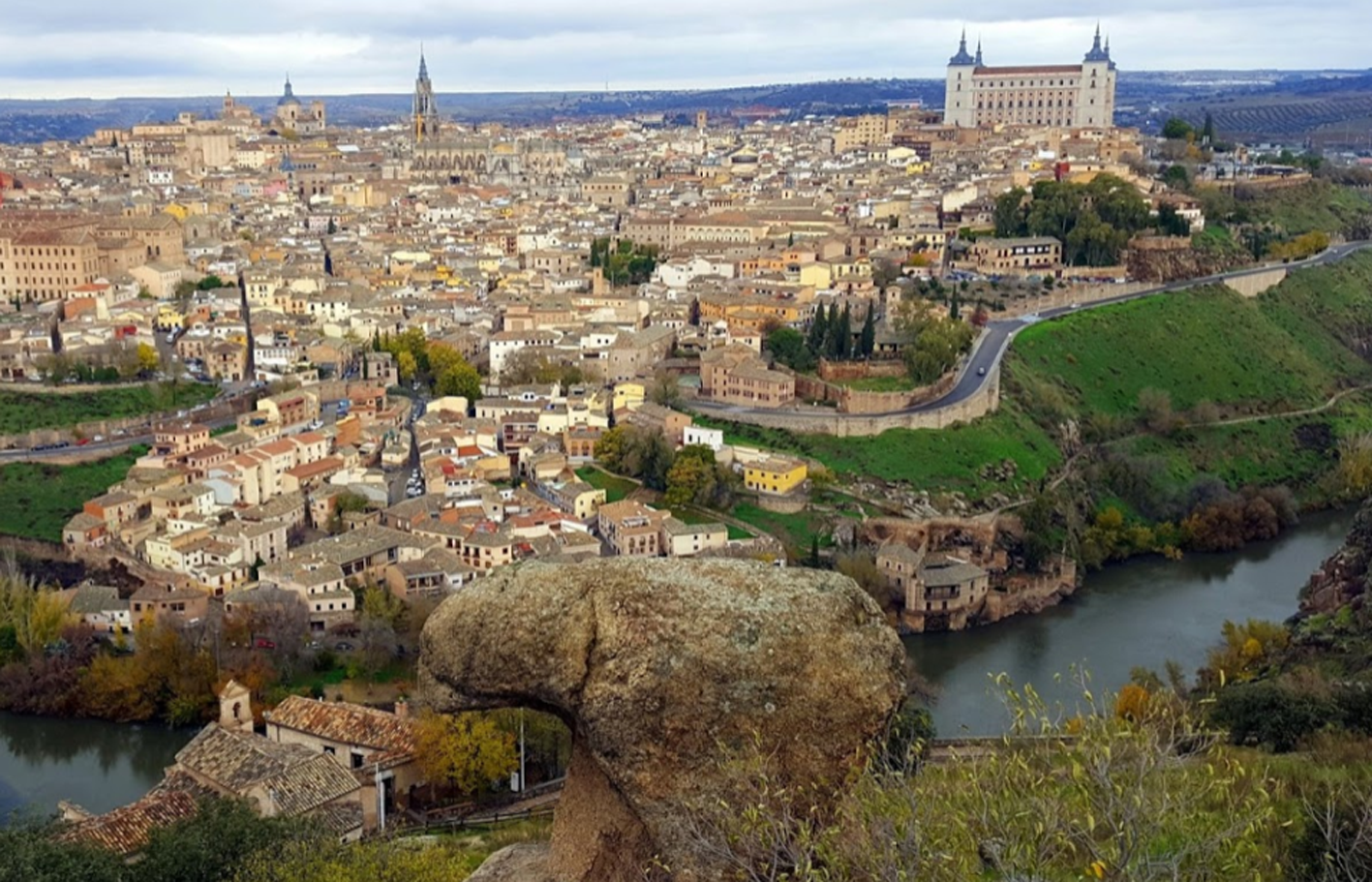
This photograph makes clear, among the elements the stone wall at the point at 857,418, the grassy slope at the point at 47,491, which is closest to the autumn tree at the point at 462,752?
the grassy slope at the point at 47,491

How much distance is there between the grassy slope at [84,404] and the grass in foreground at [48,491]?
5.37 feet

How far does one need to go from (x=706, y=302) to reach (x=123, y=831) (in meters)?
18.4

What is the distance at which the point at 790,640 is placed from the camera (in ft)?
12.9

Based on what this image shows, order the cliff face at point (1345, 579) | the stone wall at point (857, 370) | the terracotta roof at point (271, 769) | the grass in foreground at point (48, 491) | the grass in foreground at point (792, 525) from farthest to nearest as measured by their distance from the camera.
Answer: the stone wall at point (857, 370) < the grass in foreground at point (48, 491) < the grass in foreground at point (792, 525) < the cliff face at point (1345, 579) < the terracotta roof at point (271, 769)

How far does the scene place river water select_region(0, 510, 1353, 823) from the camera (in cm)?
1300

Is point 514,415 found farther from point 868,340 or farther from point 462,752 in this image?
point 462,752

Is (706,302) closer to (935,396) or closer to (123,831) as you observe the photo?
(935,396)

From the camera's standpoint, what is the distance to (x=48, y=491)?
63.0 feet

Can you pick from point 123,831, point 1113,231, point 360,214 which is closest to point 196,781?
point 123,831

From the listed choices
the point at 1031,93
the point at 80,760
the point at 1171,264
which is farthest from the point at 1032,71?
the point at 80,760

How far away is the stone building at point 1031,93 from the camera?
5225 cm

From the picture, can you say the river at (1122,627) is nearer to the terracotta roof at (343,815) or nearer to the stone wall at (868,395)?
the stone wall at (868,395)

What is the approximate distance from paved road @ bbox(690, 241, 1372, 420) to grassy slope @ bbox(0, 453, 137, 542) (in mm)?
8703

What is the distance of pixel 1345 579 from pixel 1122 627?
2.58 meters
